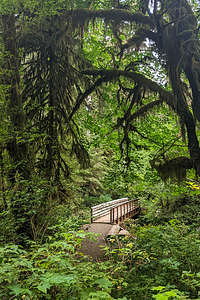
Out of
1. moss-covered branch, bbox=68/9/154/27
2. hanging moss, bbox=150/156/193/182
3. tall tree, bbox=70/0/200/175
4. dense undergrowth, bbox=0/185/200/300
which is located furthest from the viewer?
hanging moss, bbox=150/156/193/182

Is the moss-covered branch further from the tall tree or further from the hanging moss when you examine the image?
the hanging moss

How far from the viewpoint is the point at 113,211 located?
1174cm

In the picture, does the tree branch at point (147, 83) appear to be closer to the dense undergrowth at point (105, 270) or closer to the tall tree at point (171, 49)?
the tall tree at point (171, 49)

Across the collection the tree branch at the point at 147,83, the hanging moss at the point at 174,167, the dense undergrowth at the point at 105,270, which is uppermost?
the tree branch at the point at 147,83

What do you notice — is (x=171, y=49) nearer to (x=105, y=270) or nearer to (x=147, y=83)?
(x=147, y=83)

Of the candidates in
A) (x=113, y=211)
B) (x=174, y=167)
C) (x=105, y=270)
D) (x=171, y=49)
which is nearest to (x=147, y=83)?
(x=171, y=49)

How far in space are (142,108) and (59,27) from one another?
3.16 metres

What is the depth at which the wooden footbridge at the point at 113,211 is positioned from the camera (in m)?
12.3

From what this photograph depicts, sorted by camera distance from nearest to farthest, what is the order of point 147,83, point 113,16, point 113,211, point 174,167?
point 113,16 → point 147,83 → point 174,167 → point 113,211

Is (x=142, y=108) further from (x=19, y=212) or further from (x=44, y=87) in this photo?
(x=19, y=212)

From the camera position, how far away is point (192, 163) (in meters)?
6.12

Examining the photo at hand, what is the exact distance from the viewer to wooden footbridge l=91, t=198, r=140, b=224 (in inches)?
486

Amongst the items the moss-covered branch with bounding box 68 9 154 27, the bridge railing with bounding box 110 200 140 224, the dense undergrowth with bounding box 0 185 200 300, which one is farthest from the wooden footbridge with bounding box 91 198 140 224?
the moss-covered branch with bounding box 68 9 154 27

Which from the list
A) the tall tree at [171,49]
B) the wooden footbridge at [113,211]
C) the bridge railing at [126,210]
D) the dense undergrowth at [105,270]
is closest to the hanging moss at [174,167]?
the tall tree at [171,49]
